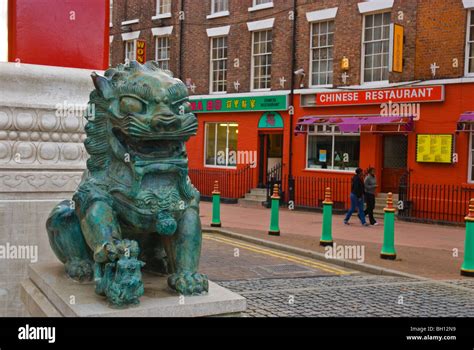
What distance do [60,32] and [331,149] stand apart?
17970 mm

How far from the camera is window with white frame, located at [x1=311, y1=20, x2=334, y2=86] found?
73.5 ft

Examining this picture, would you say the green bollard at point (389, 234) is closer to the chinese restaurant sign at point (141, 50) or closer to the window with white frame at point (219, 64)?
the window with white frame at point (219, 64)

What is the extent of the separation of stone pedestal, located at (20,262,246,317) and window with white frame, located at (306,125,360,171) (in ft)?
62.2

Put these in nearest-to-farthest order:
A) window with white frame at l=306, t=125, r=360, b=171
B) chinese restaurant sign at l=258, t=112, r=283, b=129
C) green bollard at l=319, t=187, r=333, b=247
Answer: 1. green bollard at l=319, t=187, r=333, b=247
2. window with white frame at l=306, t=125, r=360, b=171
3. chinese restaurant sign at l=258, t=112, r=283, b=129

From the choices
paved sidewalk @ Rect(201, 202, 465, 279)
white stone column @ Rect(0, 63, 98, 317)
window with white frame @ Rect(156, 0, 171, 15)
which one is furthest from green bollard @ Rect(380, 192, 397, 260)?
window with white frame @ Rect(156, 0, 171, 15)

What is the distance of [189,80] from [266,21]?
17.6 feet

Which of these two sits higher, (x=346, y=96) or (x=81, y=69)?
(x=346, y=96)

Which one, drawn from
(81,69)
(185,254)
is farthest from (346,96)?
(185,254)

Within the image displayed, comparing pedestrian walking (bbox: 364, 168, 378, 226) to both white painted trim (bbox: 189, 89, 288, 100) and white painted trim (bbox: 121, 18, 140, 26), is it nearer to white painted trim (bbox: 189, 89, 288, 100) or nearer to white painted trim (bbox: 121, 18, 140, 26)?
white painted trim (bbox: 189, 89, 288, 100)

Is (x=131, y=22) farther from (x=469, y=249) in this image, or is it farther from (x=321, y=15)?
(x=469, y=249)

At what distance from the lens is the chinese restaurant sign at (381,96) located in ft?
62.3

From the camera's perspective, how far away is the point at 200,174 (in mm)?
26906

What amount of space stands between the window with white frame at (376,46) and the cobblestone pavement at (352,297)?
12910 millimetres
